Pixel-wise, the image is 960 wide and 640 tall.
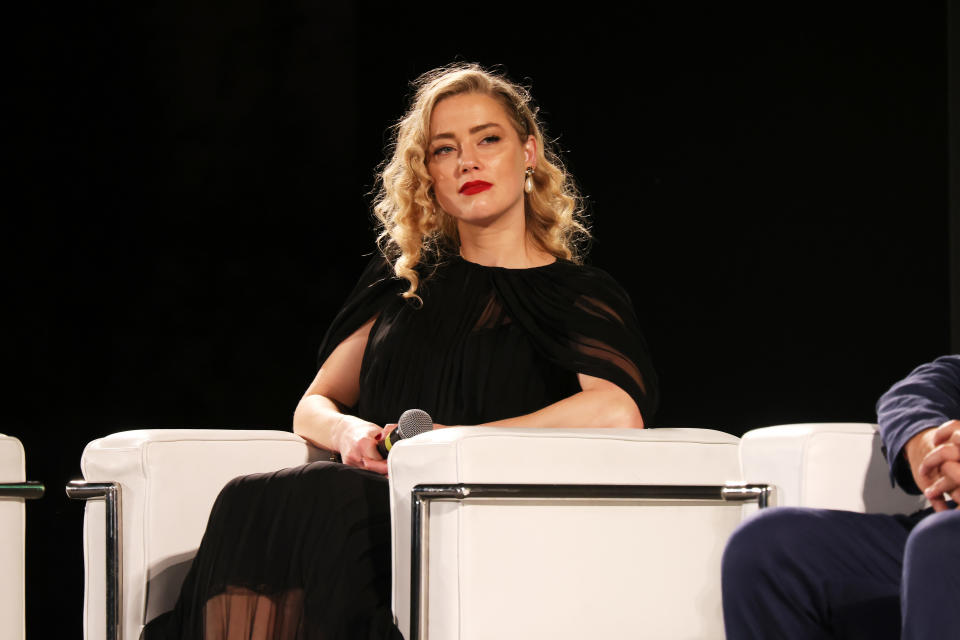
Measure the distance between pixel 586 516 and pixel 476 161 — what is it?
100cm

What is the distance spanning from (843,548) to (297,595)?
84 centimetres

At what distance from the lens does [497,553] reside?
1579mm

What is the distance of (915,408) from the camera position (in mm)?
1474

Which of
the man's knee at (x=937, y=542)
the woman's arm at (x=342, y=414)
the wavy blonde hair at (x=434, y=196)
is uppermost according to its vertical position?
the wavy blonde hair at (x=434, y=196)

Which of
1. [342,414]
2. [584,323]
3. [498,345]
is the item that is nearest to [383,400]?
[342,414]

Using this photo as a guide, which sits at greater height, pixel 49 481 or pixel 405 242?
pixel 405 242

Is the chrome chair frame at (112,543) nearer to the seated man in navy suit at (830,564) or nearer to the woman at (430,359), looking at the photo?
the woman at (430,359)

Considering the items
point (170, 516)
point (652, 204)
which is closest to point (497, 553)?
point (170, 516)

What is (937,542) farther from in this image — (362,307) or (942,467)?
(362,307)

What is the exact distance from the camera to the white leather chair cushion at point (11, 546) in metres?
1.89

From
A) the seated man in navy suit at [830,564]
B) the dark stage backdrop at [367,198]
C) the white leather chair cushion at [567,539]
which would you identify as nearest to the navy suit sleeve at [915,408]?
the seated man in navy suit at [830,564]

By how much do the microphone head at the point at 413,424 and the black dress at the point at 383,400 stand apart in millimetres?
93

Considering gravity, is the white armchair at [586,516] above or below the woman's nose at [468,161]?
below

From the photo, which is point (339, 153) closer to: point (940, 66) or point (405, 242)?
point (405, 242)
